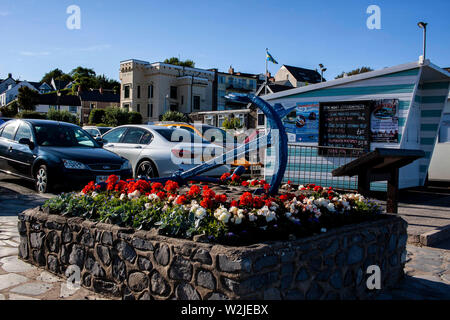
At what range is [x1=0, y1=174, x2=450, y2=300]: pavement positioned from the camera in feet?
13.4

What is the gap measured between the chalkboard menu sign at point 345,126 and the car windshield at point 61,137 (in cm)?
599

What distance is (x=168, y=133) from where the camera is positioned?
10.6 meters

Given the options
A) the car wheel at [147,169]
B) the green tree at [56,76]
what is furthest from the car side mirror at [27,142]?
the green tree at [56,76]

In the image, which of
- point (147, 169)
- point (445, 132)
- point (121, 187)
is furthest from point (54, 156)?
point (445, 132)

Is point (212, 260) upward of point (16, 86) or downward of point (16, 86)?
downward

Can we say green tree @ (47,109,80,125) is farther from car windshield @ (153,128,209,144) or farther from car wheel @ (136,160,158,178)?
car wheel @ (136,160,158,178)

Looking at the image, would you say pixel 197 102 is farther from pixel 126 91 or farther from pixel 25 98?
pixel 25 98

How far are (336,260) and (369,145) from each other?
24.4 feet

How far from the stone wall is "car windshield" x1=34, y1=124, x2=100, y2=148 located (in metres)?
5.28

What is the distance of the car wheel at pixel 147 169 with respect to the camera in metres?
9.87

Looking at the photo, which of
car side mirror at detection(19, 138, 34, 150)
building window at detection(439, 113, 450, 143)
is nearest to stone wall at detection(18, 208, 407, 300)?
car side mirror at detection(19, 138, 34, 150)

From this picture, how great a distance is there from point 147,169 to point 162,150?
24.2 inches

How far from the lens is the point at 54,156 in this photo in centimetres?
908
